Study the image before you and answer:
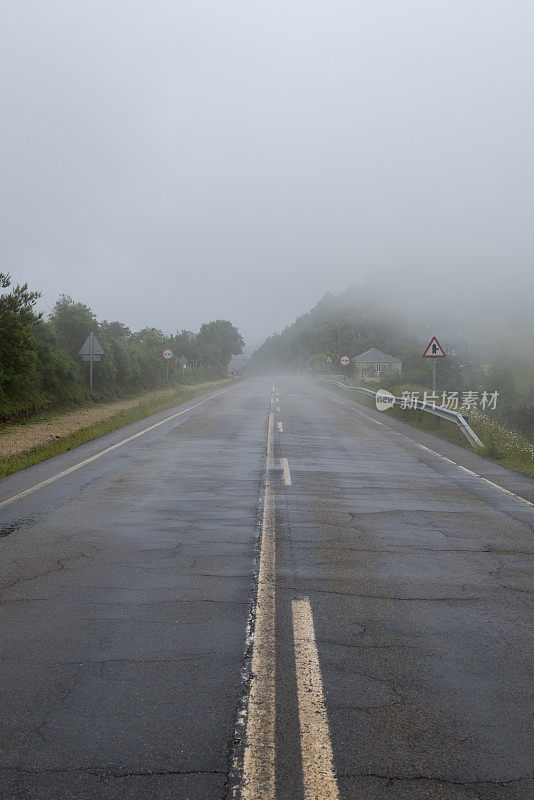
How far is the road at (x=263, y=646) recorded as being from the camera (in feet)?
9.04

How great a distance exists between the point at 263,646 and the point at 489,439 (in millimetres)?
12929

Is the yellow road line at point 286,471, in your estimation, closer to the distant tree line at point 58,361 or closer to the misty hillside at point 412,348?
the distant tree line at point 58,361

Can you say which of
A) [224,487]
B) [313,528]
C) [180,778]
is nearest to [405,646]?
[180,778]

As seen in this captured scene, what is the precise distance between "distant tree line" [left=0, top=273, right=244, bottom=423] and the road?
10.3m

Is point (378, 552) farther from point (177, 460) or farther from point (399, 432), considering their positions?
point (399, 432)

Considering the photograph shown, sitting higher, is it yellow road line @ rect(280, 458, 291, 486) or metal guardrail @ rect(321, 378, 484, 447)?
metal guardrail @ rect(321, 378, 484, 447)

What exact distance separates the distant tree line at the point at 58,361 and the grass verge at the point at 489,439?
522 inches

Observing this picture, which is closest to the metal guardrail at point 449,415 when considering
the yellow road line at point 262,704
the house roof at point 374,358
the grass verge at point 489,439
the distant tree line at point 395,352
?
the grass verge at point 489,439

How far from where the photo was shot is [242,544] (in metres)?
6.43

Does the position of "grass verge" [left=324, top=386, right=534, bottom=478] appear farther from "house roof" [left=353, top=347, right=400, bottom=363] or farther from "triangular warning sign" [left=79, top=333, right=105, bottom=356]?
"house roof" [left=353, top=347, right=400, bottom=363]

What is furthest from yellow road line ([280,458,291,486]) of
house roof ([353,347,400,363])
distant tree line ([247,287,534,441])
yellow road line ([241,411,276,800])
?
house roof ([353,347,400,363])

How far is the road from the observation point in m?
2.76

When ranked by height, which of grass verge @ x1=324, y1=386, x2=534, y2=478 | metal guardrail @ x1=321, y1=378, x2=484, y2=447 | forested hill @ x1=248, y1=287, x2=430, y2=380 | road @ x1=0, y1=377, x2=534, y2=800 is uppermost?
forested hill @ x1=248, y1=287, x2=430, y2=380

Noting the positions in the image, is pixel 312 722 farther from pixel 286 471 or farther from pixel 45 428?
pixel 45 428
